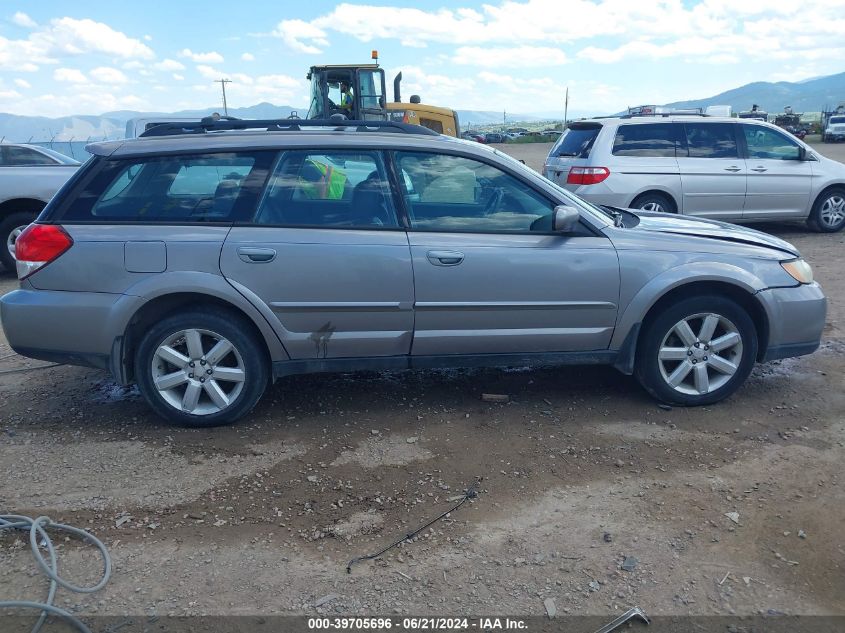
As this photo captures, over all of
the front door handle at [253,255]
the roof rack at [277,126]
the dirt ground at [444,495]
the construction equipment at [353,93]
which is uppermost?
the construction equipment at [353,93]

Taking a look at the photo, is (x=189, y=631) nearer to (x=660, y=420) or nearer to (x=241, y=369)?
(x=241, y=369)

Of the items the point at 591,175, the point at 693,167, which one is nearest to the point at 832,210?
the point at 693,167

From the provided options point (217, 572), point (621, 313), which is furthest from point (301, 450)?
point (621, 313)

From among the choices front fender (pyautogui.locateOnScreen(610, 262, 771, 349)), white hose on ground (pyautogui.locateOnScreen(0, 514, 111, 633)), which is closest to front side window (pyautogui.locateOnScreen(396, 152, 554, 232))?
front fender (pyautogui.locateOnScreen(610, 262, 771, 349))

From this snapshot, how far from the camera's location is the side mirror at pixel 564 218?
4.05m

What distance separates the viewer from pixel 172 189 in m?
4.12

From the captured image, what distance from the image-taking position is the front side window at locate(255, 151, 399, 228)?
4090 mm

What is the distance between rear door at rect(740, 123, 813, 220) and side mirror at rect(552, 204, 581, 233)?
21.8 ft

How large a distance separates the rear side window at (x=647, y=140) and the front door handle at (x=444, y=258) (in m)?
5.78

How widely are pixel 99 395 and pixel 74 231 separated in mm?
1309

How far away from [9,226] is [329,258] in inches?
242

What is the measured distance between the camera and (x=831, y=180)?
10094 millimetres

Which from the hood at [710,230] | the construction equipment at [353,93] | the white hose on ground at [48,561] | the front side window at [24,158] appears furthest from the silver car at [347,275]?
the construction equipment at [353,93]

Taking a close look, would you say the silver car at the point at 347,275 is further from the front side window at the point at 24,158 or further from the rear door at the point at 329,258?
the front side window at the point at 24,158
